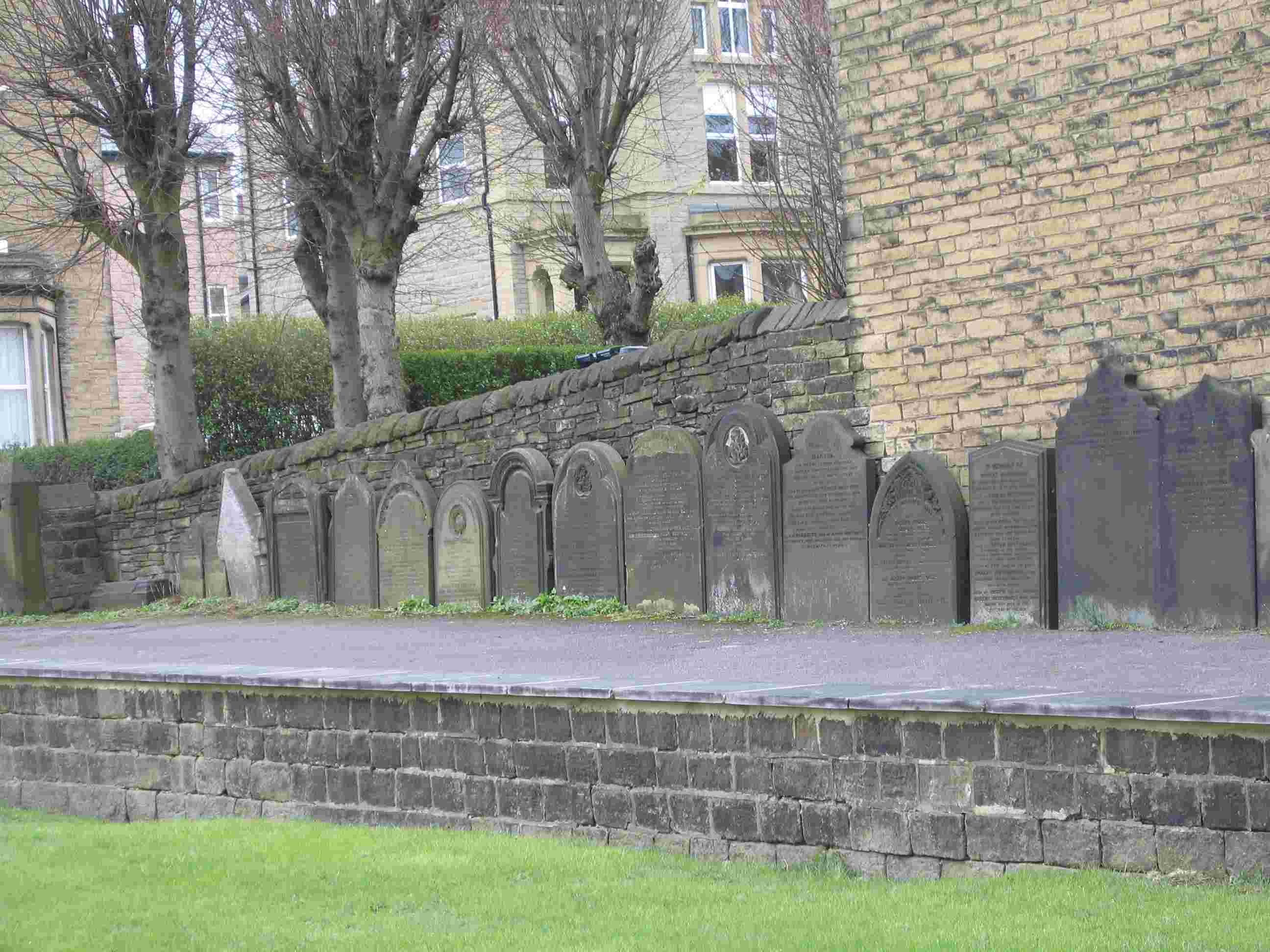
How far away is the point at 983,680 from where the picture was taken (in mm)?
7566

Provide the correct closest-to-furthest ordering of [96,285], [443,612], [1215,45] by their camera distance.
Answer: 1. [1215,45]
2. [443,612]
3. [96,285]

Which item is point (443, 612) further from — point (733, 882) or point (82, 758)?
point (733, 882)

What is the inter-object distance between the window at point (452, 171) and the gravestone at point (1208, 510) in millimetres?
10876

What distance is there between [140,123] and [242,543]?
18.0 ft

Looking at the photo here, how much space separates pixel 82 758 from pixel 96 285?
2189cm

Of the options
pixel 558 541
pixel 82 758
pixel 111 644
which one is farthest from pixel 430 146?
pixel 82 758

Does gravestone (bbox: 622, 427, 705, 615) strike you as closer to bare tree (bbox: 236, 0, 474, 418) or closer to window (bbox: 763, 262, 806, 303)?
bare tree (bbox: 236, 0, 474, 418)

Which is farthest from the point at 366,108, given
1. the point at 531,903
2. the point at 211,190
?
the point at 531,903

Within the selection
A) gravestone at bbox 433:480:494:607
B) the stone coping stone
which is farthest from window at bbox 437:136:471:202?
the stone coping stone

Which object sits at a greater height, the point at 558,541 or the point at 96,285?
the point at 96,285

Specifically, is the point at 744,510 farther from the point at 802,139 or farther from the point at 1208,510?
the point at 802,139

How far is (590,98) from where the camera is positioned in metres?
19.4

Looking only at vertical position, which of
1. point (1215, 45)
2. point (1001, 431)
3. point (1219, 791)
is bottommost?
point (1219, 791)

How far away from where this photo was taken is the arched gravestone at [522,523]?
13.7 metres
